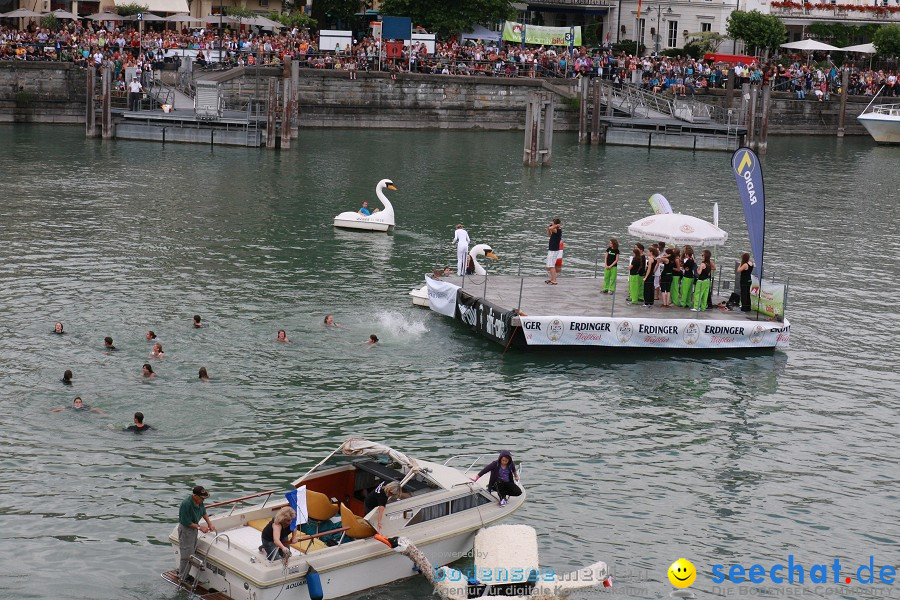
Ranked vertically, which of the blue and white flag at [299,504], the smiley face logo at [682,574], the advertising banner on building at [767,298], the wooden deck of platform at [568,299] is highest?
the advertising banner on building at [767,298]

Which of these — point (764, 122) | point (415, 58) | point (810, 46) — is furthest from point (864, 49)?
point (415, 58)

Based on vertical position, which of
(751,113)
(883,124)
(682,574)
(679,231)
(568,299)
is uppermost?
(751,113)

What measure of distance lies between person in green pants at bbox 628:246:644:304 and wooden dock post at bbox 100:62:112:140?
41911 millimetres

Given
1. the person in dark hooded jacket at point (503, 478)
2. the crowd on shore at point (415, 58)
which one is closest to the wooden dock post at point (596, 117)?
the crowd on shore at point (415, 58)

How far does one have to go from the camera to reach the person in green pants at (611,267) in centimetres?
3431

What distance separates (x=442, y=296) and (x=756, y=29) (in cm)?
7136

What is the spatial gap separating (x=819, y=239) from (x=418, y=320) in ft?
69.0

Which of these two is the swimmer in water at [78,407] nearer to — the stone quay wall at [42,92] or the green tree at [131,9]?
the stone quay wall at [42,92]

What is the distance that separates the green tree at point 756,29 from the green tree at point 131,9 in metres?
45.1

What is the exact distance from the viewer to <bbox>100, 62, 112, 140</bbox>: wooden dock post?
220 feet

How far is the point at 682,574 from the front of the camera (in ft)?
67.0

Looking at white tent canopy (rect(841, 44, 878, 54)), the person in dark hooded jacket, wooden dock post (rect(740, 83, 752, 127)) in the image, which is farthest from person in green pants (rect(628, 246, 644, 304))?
white tent canopy (rect(841, 44, 878, 54))

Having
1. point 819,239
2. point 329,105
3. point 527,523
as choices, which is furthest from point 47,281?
point 329,105

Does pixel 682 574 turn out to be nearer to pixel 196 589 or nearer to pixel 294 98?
pixel 196 589
